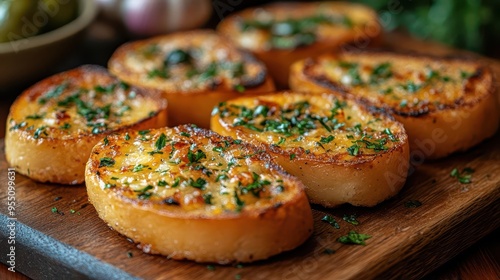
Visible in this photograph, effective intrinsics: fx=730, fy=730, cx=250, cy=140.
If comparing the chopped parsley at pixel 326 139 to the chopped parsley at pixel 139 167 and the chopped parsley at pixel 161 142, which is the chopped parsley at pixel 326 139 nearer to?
the chopped parsley at pixel 161 142

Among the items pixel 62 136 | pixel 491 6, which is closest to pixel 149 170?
pixel 62 136

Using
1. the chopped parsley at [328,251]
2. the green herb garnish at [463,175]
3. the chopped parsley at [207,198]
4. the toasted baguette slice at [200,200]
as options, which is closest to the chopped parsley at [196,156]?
the toasted baguette slice at [200,200]

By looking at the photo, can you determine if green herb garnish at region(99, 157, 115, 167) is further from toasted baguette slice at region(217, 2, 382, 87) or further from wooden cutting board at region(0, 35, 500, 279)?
toasted baguette slice at region(217, 2, 382, 87)

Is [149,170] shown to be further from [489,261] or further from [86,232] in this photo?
[489,261]

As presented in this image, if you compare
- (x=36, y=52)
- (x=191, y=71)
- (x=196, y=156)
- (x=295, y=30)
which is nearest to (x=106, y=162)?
(x=196, y=156)

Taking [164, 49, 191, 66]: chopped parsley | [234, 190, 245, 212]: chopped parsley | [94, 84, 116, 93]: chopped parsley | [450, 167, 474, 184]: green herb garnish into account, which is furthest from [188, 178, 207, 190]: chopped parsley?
[164, 49, 191, 66]: chopped parsley

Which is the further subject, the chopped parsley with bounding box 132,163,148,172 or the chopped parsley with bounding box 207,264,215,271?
the chopped parsley with bounding box 132,163,148,172
